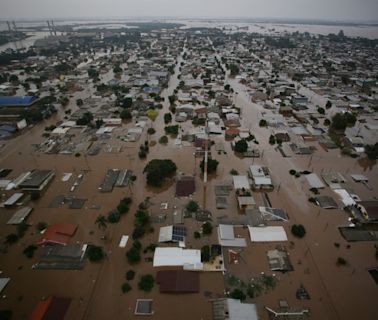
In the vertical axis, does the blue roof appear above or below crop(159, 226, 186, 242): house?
above

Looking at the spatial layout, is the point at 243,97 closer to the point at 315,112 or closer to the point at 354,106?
the point at 315,112

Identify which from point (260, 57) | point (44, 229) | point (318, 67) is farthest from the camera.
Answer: point (260, 57)

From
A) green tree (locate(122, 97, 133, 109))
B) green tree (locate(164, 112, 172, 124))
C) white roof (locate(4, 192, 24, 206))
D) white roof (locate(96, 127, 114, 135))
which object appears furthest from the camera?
green tree (locate(122, 97, 133, 109))

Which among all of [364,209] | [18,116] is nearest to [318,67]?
[364,209]

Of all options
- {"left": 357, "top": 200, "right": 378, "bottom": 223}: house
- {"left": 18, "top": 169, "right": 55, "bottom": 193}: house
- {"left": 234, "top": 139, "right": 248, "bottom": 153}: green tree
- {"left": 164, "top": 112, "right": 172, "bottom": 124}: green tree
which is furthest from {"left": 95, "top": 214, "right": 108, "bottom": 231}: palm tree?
{"left": 357, "top": 200, "right": 378, "bottom": 223}: house

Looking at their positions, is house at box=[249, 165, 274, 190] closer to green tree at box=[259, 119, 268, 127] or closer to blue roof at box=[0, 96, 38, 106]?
green tree at box=[259, 119, 268, 127]

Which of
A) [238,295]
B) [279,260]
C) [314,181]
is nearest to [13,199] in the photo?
[238,295]

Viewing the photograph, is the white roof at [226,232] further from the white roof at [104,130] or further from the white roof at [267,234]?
the white roof at [104,130]
